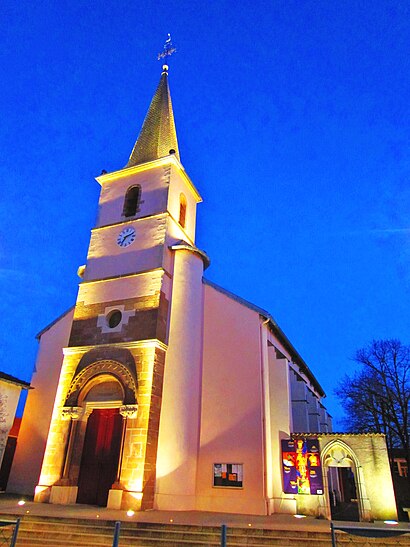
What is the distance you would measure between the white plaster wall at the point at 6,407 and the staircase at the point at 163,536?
787 centimetres

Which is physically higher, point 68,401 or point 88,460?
point 68,401

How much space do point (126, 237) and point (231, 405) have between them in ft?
28.4

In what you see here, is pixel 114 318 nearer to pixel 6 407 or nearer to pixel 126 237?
pixel 126 237

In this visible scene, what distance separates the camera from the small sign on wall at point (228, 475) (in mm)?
14569

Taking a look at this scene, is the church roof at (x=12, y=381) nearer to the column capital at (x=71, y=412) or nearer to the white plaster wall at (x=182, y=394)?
the column capital at (x=71, y=412)

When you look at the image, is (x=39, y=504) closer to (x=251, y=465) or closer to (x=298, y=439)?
(x=251, y=465)

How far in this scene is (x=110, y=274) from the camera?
1816 cm

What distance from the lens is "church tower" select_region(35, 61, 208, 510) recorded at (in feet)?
46.6

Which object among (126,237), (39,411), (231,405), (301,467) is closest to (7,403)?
(39,411)

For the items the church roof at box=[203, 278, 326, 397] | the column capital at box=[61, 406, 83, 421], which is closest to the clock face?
the church roof at box=[203, 278, 326, 397]

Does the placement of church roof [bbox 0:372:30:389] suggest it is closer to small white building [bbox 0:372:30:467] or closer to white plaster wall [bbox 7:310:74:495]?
small white building [bbox 0:372:30:467]

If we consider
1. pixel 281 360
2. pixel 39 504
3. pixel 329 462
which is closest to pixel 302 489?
pixel 329 462

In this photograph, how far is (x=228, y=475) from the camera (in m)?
14.7

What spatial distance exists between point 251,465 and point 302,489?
7.19 feet
